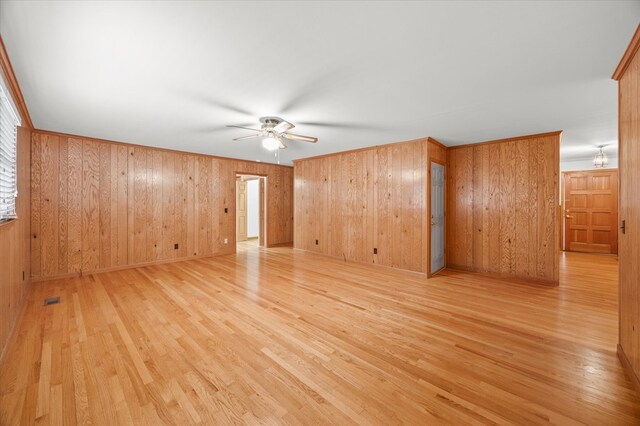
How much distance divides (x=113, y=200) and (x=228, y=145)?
2181mm

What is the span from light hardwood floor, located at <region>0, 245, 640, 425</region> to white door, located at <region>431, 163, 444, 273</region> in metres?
0.96

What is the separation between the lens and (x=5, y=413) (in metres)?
1.45

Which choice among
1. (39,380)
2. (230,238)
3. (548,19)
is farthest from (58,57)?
(230,238)

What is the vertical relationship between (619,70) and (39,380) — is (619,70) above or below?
above

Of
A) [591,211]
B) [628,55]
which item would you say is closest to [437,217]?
[628,55]

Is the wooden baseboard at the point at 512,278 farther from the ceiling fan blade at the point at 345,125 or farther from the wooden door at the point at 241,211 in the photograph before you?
the wooden door at the point at 241,211

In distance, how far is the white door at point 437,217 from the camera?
4.38 metres

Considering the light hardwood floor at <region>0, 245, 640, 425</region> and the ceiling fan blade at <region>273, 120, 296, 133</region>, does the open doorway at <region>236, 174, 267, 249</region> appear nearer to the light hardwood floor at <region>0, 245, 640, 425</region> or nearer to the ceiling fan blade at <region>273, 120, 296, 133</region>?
the light hardwood floor at <region>0, 245, 640, 425</region>

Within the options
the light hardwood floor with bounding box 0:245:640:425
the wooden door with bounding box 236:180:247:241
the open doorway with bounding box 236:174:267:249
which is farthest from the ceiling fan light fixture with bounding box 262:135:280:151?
the wooden door with bounding box 236:180:247:241

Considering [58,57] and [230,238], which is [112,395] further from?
[230,238]

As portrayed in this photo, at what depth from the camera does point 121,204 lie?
15.0 ft

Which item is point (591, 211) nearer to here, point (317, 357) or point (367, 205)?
point (367, 205)

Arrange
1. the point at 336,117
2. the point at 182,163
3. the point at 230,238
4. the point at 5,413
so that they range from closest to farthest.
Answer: the point at 5,413 → the point at 336,117 → the point at 182,163 → the point at 230,238

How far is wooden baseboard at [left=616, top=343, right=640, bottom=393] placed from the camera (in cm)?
165
